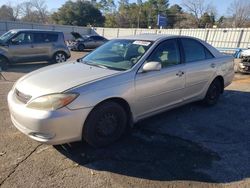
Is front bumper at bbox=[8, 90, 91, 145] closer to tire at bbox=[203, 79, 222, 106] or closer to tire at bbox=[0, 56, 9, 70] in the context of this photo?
tire at bbox=[203, 79, 222, 106]

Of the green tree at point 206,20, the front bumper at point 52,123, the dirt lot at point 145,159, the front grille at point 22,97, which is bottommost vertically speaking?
the green tree at point 206,20

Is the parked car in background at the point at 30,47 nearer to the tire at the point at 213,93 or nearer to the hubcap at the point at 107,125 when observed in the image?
the tire at the point at 213,93

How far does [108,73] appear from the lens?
3.73 m

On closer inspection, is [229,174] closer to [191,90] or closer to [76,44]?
[191,90]

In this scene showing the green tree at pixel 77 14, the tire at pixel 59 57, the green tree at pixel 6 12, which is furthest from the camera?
the green tree at pixel 6 12

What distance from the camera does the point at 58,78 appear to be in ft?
12.0

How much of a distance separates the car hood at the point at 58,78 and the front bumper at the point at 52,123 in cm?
27

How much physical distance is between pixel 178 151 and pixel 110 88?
132cm

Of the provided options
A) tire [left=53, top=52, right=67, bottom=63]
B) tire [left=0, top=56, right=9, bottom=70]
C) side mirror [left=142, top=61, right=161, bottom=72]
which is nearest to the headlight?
side mirror [left=142, top=61, right=161, bottom=72]

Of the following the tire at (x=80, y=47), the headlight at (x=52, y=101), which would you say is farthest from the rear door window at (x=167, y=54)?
the tire at (x=80, y=47)

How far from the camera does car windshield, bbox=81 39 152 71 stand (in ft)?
13.4

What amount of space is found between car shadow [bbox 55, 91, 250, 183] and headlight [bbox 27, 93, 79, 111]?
0.78 metres

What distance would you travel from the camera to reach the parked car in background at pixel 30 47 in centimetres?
1087

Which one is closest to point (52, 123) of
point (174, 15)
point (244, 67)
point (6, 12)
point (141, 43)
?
point (141, 43)
